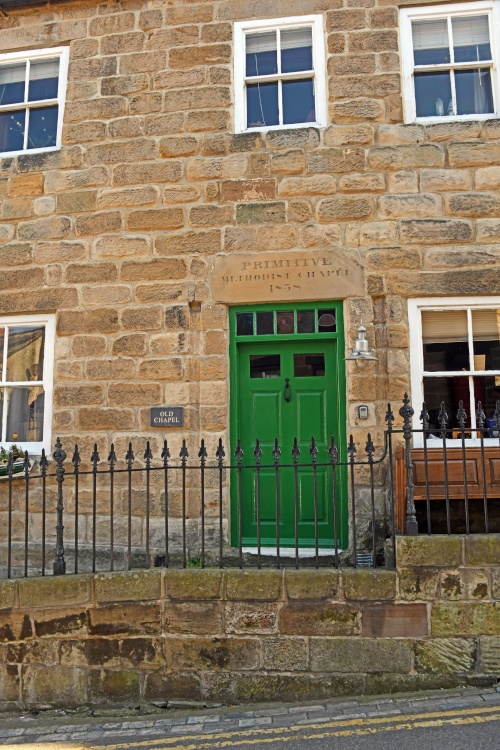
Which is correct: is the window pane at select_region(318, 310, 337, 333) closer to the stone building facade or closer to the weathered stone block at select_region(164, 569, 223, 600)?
the stone building facade

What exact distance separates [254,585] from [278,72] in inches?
207

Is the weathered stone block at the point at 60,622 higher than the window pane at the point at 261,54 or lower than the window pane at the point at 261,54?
lower

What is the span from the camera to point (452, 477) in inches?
210

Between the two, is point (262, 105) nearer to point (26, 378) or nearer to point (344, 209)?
point (344, 209)

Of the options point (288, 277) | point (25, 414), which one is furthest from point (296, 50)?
point (25, 414)

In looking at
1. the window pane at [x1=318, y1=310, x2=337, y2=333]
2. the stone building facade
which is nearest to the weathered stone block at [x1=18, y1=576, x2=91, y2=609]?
the stone building facade

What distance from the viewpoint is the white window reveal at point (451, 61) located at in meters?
6.48

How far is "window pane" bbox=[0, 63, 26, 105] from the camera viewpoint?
285 inches

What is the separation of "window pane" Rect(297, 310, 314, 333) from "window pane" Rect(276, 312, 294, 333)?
7 cm

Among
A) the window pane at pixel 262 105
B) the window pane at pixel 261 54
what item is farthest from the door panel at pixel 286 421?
the window pane at pixel 261 54

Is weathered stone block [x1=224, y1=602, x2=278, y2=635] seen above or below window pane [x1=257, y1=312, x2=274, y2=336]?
below

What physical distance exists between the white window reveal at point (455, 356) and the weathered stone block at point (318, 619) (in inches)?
89.0

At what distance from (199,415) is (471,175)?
143 inches

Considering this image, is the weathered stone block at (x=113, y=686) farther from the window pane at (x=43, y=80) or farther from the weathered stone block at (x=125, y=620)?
the window pane at (x=43, y=80)
